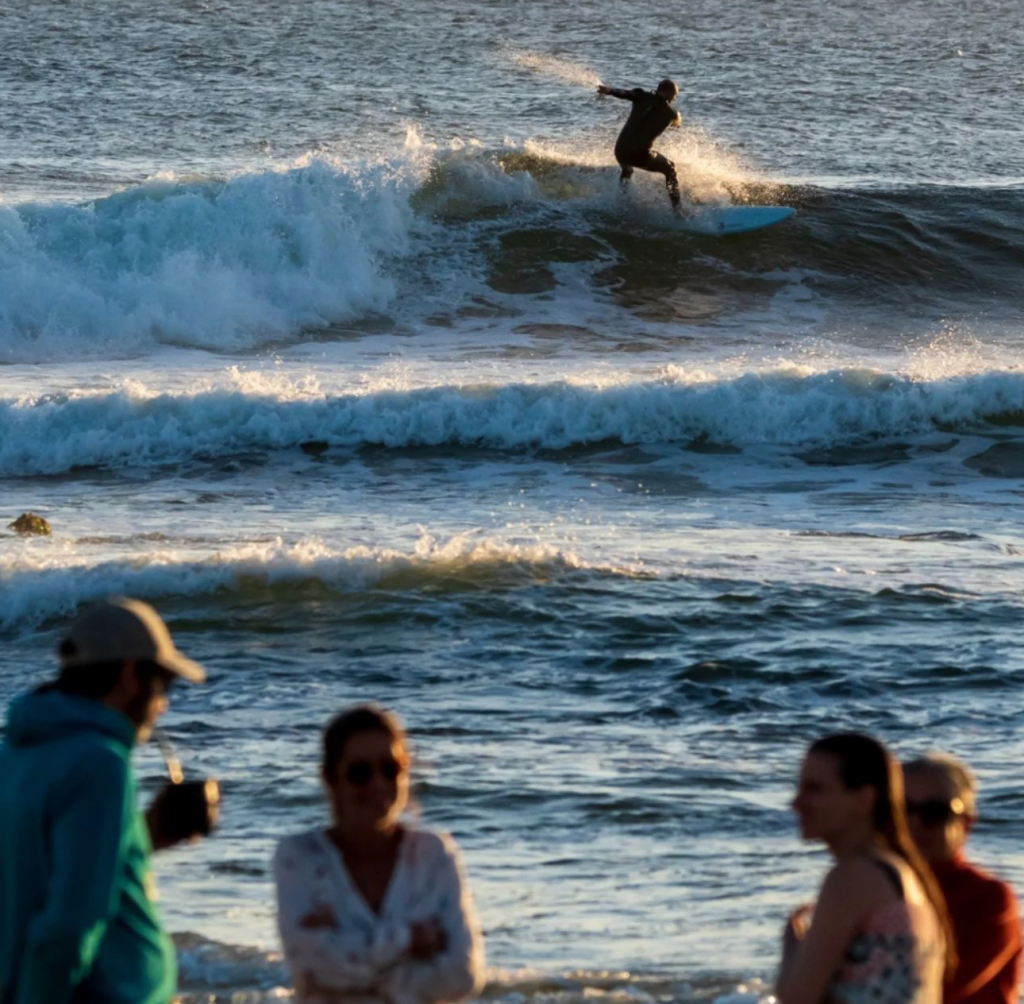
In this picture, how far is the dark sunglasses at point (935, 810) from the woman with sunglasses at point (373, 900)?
0.97 meters

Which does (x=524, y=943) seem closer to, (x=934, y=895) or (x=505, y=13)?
(x=934, y=895)

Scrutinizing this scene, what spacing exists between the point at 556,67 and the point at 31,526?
26044 mm

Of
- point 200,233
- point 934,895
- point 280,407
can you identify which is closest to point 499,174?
point 200,233

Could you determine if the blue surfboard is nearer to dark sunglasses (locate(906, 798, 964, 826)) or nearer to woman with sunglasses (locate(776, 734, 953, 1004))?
dark sunglasses (locate(906, 798, 964, 826))

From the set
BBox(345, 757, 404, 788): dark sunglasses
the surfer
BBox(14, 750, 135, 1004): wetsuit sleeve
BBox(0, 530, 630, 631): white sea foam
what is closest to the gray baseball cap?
BBox(14, 750, 135, 1004): wetsuit sleeve

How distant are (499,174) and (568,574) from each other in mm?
14497

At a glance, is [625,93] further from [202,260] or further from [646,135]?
[202,260]

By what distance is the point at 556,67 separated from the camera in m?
37.5

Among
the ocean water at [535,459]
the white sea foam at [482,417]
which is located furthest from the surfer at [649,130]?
the white sea foam at [482,417]

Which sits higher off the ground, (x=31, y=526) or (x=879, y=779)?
(x=879, y=779)

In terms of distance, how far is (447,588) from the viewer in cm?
1111

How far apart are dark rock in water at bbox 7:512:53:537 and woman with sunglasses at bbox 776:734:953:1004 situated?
1012 centimetres

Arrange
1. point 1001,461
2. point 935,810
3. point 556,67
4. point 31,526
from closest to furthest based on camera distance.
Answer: point 935,810, point 31,526, point 1001,461, point 556,67

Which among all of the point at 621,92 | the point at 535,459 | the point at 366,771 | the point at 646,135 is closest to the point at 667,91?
the point at 646,135
